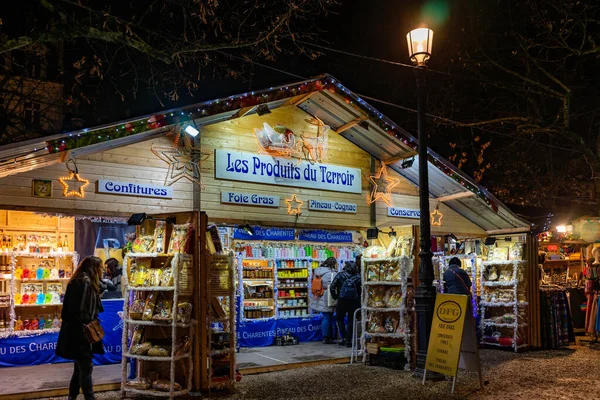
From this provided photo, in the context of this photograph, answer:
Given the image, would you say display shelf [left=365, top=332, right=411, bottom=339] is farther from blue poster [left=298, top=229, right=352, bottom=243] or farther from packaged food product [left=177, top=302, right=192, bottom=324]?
blue poster [left=298, top=229, right=352, bottom=243]

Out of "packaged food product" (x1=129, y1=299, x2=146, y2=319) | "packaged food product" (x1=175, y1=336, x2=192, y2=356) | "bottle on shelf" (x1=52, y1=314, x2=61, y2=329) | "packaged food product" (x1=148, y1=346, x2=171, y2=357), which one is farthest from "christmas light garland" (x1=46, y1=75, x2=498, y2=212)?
"bottle on shelf" (x1=52, y1=314, x2=61, y2=329)

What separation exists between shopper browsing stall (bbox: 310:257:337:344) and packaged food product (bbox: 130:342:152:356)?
5.46 meters

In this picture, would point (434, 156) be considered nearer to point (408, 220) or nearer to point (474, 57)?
point (408, 220)

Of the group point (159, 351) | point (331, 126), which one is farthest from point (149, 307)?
point (331, 126)

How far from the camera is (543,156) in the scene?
69.7 ft

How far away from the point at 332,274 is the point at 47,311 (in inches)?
243

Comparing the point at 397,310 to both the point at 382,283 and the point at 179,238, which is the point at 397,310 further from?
the point at 179,238

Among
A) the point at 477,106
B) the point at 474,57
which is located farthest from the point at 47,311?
the point at 477,106

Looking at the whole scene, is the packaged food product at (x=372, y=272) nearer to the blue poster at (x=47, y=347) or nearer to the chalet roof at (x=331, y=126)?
the chalet roof at (x=331, y=126)

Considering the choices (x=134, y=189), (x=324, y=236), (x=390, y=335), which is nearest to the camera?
(x=134, y=189)

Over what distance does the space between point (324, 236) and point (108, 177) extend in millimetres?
6192

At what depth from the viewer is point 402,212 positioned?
12.5 meters

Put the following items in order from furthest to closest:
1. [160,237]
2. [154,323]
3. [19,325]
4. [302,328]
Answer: [302,328] → [19,325] → [160,237] → [154,323]

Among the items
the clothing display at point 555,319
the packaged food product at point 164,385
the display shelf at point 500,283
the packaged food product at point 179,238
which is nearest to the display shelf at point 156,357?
the packaged food product at point 164,385
